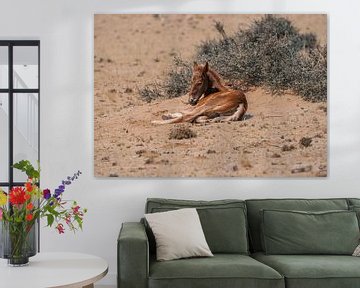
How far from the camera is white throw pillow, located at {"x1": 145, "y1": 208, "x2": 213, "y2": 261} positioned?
3.87 meters

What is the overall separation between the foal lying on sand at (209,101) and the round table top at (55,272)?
1.53 metres

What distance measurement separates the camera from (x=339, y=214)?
4242 millimetres

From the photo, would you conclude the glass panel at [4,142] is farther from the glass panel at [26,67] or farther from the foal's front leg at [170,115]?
the foal's front leg at [170,115]

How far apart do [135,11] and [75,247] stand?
203 cm

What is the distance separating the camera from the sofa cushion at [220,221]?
4.16 meters

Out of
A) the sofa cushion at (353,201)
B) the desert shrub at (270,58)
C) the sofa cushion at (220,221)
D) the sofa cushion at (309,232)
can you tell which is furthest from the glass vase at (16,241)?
the sofa cushion at (353,201)

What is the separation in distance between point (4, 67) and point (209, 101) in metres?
1.77

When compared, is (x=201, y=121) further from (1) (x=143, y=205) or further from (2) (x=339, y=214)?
(2) (x=339, y=214)

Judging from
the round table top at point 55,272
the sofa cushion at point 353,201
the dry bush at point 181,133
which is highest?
the dry bush at point 181,133

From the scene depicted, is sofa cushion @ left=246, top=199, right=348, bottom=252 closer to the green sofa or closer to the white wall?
the green sofa

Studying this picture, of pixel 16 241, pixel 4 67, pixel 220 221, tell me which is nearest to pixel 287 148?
pixel 220 221

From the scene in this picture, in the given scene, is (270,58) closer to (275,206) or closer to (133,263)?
(275,206)

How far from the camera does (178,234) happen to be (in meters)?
3.95

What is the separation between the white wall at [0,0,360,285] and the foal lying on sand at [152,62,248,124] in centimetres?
51
